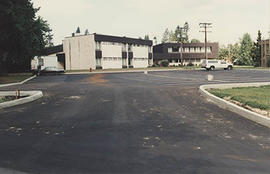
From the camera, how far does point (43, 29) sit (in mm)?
36688

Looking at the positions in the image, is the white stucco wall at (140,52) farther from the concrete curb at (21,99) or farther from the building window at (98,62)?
the concrete curb at (21,99)

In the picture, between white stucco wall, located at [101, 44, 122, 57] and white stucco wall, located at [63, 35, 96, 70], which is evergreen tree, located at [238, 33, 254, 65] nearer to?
white stucco wall, located at [101, 44, 122, 57]

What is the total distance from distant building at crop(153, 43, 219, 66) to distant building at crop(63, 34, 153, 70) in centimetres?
1427

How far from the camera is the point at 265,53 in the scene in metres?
58.3

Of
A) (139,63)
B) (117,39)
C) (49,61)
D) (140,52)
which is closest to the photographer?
(49,61)

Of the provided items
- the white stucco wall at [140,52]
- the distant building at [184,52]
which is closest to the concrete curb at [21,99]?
the white stucco wall at [140,52]

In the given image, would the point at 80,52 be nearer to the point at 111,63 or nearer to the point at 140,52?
the point at 111,63

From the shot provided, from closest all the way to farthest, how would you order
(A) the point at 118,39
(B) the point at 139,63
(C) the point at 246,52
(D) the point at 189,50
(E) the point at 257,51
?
(A) the point at 118,39 → (E) the point at 257,51 → (B) the point at 139,63 → (D) the point at 189,50 → (C) the point at 246,52

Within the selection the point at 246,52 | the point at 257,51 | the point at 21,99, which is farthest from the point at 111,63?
the point at 246,52

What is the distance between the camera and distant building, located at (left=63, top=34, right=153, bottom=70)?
54406 millimetres

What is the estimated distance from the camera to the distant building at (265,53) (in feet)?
187

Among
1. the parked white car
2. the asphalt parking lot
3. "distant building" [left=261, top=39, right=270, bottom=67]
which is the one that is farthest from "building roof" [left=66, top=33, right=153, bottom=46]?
the asphalt parking lot

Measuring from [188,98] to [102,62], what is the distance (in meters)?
45.9

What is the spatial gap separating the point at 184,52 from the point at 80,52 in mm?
34301
